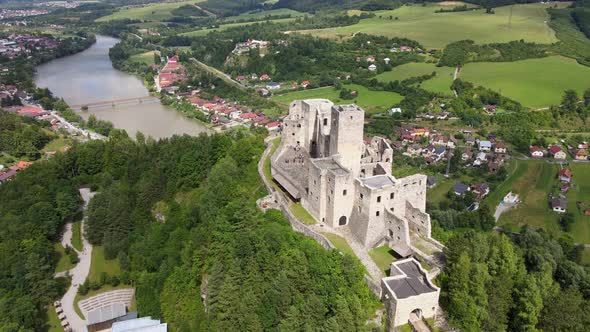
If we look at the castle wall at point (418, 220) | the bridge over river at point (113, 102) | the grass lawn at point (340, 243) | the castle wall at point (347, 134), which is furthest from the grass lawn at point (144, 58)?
→ the castle wall at point (418, 220)

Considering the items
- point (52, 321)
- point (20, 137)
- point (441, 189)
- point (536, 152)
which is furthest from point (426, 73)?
point (52, 321)

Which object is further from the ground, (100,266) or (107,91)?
(107,91)

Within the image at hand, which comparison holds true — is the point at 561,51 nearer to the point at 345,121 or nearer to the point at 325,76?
the point at 325,76

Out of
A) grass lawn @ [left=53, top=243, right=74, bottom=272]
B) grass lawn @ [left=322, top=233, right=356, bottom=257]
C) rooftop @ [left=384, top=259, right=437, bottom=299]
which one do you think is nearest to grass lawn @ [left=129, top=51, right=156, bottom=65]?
grass lawn @ [left=53, top=243, right=74, bottom=272]

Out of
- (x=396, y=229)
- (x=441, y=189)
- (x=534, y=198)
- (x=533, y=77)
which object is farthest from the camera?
(x=533, y=77)

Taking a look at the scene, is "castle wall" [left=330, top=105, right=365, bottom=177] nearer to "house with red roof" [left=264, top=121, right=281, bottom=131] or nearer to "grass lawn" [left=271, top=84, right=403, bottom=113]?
"house with red roof" [left=264, top=121, right=281, bottom=131]

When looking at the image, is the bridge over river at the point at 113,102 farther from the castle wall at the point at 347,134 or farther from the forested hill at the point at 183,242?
the castle wall at the point at 347,134

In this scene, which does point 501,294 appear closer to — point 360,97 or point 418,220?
point 418,220

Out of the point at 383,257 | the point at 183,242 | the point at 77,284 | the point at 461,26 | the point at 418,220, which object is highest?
the point at 461,26

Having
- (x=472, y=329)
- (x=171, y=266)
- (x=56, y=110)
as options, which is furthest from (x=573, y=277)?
(x=56, y=110)
